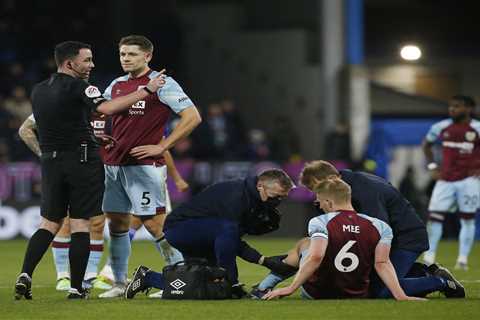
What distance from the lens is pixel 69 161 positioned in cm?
984

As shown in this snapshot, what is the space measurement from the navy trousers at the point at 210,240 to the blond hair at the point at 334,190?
2.97ft

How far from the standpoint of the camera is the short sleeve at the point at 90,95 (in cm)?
966

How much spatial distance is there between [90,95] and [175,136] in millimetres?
939

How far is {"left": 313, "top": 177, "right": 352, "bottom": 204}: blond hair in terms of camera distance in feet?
30.2

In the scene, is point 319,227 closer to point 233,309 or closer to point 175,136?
point 233,309

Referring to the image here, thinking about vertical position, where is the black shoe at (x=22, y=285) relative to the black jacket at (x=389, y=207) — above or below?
below

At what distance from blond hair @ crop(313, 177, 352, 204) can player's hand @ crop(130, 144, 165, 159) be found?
1.67 meters

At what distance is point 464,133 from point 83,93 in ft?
21.8

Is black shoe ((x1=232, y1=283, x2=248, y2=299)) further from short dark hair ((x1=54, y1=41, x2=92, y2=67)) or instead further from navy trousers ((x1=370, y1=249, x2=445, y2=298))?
short dark hair ((x1=54, y1=41, x2=92, y2=67))

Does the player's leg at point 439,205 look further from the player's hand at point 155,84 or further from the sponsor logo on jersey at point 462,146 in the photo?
the player's hand at point 155,84

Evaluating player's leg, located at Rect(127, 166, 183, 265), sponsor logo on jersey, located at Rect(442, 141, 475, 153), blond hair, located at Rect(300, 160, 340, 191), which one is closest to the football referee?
player's leg, located at Rect(127, 166, 183, 265)

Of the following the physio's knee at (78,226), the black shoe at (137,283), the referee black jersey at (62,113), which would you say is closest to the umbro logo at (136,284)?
the black shoe at (137,283)

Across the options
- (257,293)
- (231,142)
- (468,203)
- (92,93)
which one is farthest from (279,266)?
(231,142)

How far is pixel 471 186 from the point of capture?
1508 cm
